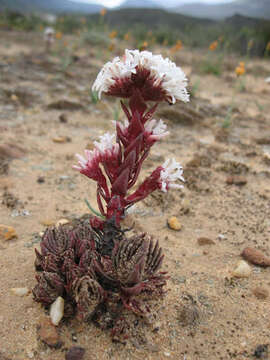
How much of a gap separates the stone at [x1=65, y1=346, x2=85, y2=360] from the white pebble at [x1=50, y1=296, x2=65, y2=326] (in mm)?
200

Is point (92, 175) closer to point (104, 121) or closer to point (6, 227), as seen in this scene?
point (6, 227)

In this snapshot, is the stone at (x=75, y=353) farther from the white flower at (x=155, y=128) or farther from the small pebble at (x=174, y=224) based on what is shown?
the small pebble at (x=174, y=224)

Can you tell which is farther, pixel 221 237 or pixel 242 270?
pixel 221 237

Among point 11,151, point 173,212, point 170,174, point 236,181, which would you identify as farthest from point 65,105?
point 170,174

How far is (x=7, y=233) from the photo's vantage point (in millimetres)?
2867

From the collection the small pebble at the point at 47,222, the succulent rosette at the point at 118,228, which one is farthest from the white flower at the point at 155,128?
the small pebble at the point at 47,222

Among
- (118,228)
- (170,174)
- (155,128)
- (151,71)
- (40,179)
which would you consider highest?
(151,71)

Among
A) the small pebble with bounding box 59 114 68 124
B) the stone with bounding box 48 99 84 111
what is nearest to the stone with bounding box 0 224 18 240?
the small pebble with bounding box 59 114 68 124

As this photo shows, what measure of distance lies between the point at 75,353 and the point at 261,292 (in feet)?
4.60

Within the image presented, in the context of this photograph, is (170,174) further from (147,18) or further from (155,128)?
(147,18)

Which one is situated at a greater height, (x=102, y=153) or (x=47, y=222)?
(x=102, y=153)

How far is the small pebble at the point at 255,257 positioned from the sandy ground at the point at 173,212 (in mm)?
62

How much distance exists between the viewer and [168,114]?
6289 millimetres

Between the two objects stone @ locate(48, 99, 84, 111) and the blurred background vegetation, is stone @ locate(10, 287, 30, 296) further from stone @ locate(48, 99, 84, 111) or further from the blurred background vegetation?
the blurred background vegetation
